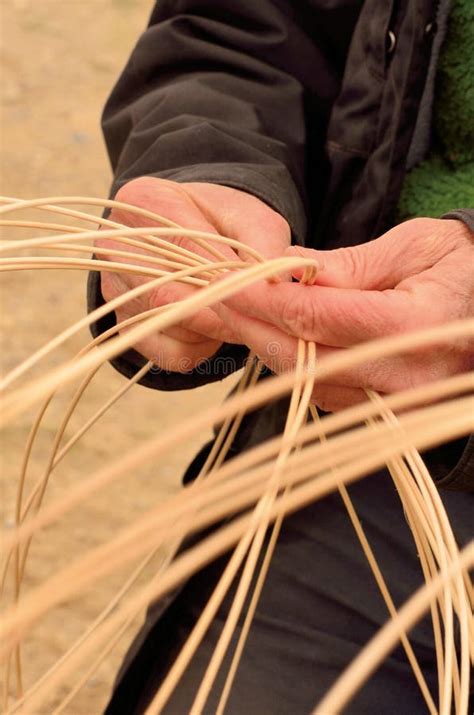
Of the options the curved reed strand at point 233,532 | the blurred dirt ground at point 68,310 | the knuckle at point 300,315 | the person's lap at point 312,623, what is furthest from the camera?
the blurred dirt ground at point 68,310

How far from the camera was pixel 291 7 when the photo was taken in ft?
2.20

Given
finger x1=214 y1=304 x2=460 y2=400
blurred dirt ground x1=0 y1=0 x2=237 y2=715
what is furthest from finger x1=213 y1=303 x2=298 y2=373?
blurred dirt ground x1=0 y1=0 x2=237 y2=715

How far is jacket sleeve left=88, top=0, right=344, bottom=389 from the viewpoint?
0.61 meters

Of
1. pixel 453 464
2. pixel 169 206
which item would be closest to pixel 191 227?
pixel 169 206

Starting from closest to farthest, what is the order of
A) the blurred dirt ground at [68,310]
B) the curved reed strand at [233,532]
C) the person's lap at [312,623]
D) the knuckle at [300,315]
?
1. the curved reed strand at [233,532]
2. the knuckle at [300,315]
3. the person's lap at [312,623]
4. the blurred dirt ground at [68,310]

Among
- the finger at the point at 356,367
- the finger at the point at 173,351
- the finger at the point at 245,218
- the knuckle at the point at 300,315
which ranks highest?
the finger at the point at 245,218

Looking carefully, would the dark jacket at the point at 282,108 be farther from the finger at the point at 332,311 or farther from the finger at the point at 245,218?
the finger at the point at 332,311

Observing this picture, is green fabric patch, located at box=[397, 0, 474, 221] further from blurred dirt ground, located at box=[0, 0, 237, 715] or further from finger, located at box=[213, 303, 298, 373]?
blurred dirt ground, located at box=[0, 0, 237, 715]

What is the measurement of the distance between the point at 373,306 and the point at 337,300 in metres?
0.02

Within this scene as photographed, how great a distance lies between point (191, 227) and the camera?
1.56 ft

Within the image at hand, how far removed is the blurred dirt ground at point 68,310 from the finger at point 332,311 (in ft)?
2.08

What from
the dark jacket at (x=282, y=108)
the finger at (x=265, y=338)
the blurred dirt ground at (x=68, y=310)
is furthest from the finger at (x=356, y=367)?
the blurred dirt ground at (x=68, y=310)

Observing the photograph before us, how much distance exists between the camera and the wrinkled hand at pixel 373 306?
0.42m

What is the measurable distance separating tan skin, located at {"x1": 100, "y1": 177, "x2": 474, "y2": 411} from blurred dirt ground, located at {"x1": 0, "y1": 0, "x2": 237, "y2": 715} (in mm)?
597
